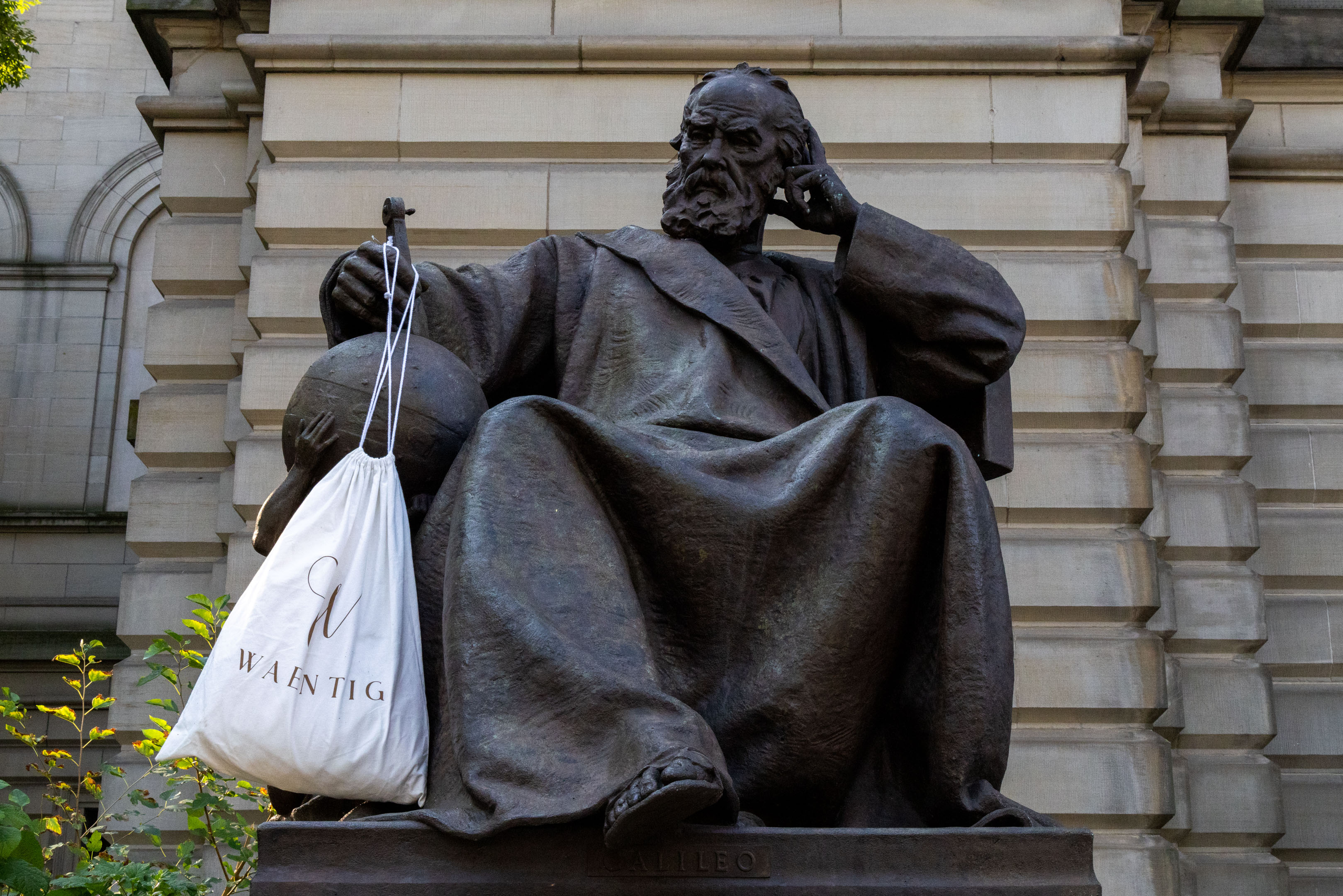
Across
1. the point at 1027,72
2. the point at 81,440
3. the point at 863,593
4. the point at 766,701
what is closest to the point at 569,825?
the point at 766,701

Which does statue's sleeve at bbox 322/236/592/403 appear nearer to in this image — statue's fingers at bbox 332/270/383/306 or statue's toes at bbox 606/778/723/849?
statue's fingers at bbox 332/270/383/306

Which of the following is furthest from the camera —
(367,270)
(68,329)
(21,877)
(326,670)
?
(68,329)

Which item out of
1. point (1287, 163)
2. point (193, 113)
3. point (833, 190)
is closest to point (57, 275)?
point (193, 113)

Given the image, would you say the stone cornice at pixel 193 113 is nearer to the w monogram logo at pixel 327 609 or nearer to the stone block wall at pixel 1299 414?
the stone block wall at pixel 1299 414

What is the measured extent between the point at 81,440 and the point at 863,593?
1100 centimetres

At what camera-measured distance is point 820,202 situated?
458 centimetres

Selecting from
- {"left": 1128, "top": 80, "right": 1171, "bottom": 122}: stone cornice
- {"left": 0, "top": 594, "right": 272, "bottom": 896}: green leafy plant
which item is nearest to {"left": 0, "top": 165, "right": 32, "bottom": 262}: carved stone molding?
{"left": 0, "top": 594, "right": 272, "bottom": 896}: green leafy plant

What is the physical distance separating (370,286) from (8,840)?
1715 millimetres

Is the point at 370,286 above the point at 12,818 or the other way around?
above

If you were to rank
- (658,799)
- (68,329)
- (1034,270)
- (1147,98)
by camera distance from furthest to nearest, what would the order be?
(68,329), (1147,98), (1034,270), (658,799)

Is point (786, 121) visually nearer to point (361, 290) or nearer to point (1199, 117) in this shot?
point (361, 290)

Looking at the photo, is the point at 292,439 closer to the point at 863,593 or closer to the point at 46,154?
the point at 863,593

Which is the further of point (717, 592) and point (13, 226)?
point (13, 226)

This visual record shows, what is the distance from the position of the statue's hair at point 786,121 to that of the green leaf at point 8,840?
102 inches
